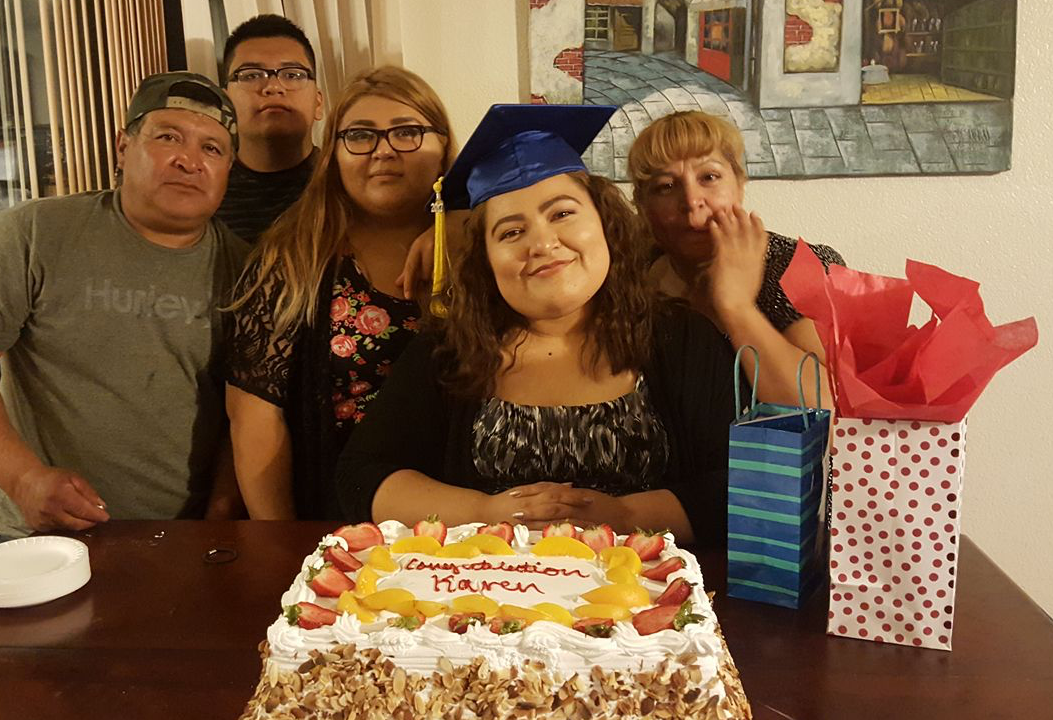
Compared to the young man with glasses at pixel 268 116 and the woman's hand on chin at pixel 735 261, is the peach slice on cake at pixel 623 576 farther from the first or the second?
the young man with glasses at pixel 268 116

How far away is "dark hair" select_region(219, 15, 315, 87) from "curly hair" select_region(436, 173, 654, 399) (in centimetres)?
91

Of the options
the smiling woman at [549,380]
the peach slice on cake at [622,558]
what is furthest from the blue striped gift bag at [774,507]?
the smiling woman at [549,380]

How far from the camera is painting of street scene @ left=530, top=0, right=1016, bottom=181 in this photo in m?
2.09

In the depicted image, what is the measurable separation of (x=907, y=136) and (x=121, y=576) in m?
1.95

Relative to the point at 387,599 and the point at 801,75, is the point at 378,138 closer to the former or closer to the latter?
the point at 801,75

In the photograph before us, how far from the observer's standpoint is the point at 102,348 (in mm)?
1866

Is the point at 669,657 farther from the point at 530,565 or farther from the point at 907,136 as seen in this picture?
the point at 907,136

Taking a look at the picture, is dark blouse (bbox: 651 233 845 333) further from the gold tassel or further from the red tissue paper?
the red tissue paper

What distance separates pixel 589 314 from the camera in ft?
5.14

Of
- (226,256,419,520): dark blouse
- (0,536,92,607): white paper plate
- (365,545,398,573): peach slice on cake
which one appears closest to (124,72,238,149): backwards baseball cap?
(226,256,419,520): dark blouse

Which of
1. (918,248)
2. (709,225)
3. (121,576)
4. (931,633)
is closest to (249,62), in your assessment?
(709,225)

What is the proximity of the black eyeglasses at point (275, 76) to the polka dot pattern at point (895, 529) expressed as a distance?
161cm

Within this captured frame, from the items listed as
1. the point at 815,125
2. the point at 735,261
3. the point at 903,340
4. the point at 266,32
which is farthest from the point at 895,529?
the point at 266,32

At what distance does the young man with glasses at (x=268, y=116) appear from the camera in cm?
209
